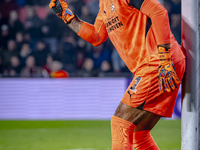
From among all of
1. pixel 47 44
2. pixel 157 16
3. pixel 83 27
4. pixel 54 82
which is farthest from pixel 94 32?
pixel 47 44

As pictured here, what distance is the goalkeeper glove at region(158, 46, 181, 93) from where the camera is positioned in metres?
2.01

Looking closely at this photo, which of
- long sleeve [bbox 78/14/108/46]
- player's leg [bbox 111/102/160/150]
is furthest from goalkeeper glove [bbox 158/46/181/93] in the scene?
long sleeve [bbox 78/14/108/46]

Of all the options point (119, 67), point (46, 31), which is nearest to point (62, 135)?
point (119, 67)

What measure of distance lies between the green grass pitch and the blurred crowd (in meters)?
1.67

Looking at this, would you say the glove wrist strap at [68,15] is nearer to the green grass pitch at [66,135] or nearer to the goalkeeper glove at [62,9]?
the goalkeeper glove at [62,9]

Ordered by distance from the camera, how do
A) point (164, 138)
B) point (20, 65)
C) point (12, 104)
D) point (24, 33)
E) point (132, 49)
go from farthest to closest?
point (24, 33), point (20, 65), point (12, 104), point (164, 138), point (132, 49)

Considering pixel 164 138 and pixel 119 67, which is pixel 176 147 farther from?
pixel 119 67

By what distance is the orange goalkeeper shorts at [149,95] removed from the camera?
2.10 meters

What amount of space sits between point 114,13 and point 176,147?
297 cm

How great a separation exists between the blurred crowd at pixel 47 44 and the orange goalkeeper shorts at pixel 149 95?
18.1ft

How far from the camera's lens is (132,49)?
2.21 m

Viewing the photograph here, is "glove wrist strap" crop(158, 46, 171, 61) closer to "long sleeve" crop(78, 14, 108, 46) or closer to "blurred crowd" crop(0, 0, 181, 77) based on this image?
"long sleeve" crop(78, 14, 108, 46)

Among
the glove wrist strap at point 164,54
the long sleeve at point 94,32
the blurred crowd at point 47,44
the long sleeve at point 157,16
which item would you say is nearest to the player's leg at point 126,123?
the glove wrist strap at point 164,54

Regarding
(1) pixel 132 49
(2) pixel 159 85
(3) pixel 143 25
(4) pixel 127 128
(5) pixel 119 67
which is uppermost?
(3) pixel 143 25
